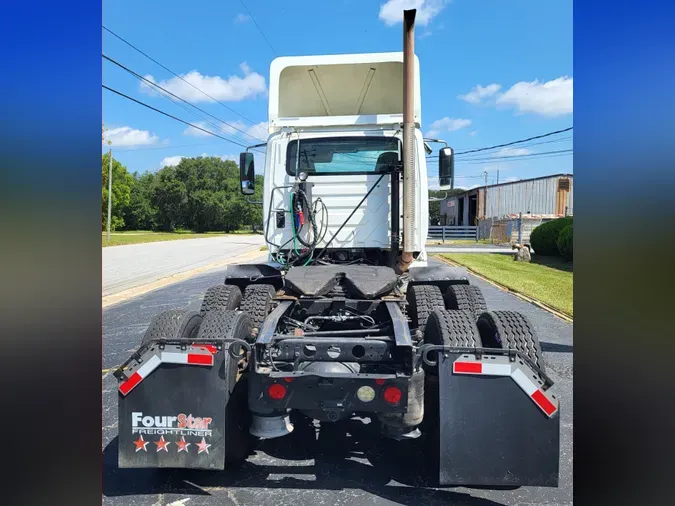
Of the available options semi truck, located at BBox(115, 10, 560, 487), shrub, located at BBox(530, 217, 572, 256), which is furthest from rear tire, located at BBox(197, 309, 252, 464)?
shrub, located at BBox(530, 217, 572, 256)

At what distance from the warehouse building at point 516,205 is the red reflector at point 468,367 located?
26.4 m

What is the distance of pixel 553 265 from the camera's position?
16.1 metres

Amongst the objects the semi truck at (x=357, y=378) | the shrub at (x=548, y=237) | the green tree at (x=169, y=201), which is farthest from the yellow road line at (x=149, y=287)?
the green tree at (x=169, y=201)

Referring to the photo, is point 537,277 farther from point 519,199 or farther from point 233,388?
point 519,199

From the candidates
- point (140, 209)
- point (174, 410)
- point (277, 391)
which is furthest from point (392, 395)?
point (140, 209)

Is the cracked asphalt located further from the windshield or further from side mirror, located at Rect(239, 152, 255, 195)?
side mirror, located at Rect(239, 152, 255, 195)

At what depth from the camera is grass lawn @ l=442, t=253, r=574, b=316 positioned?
9.82 meters

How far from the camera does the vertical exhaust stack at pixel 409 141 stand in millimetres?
4281

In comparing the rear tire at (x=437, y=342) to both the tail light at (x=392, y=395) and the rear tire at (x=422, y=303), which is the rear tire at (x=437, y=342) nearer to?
the tail light at (x=392, y=395)

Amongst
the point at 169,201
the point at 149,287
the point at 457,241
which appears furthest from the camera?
the point at 169,201

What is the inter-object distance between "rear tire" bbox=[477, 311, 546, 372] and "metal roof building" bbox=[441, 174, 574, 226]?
89.3 ft

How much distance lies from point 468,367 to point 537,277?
461 inches

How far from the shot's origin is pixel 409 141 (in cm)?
438
